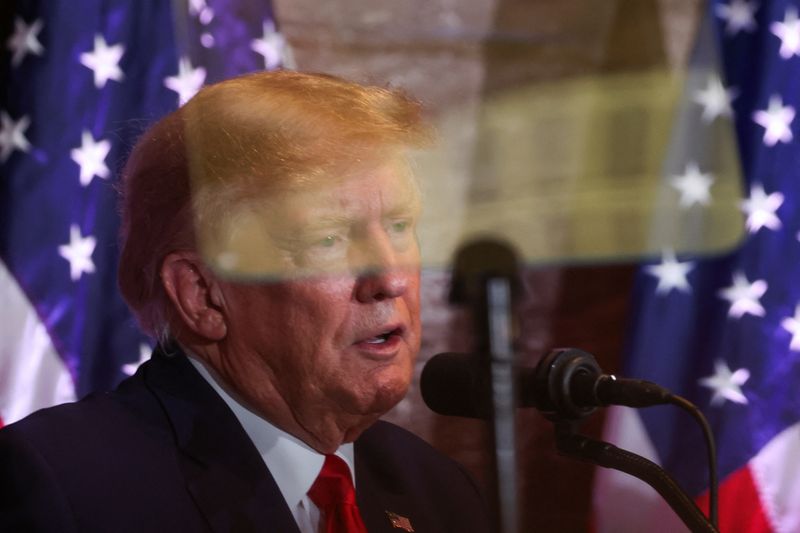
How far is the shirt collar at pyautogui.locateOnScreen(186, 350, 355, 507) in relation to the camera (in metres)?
1.43

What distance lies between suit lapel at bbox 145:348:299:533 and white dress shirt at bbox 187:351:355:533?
0.09 ft

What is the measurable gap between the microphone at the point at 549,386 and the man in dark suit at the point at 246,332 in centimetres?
25

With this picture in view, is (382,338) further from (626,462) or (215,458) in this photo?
(626,462)

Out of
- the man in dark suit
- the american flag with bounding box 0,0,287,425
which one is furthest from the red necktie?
the american flag with bounding box 0,0,287,425

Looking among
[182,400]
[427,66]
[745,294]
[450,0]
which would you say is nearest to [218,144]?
[182,400]

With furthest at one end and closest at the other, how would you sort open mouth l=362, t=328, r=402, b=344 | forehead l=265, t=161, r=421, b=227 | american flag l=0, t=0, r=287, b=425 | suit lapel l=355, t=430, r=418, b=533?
american flag l=0, t=0, r=287, b=425
suit lapel l=355, t=430, r=418, b=533
open mouth l=362, t=328, r=402, b=344
forehead l=265, t=161, r=421, b=227

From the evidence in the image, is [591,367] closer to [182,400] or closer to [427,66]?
[427,66]

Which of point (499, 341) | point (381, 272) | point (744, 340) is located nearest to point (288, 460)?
point (381, 272)

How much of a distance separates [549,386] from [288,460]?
64cm

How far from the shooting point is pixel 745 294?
207 centimetres

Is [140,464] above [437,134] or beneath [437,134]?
beneath

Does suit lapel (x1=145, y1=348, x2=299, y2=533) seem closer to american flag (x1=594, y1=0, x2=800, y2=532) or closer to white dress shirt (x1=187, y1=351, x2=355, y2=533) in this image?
white dress shirt (x1=187, y1=351, x2=355, y2=533)

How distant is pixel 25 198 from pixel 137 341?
37cm

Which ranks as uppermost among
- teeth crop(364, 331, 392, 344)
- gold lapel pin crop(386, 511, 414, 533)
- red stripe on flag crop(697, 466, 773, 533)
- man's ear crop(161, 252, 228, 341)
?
man's ear crop(161, 252, 228, 341)
